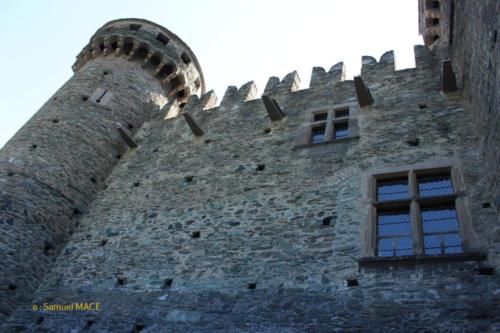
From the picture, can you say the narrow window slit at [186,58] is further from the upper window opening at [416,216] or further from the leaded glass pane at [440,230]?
the leaded glass pane at [440,230]

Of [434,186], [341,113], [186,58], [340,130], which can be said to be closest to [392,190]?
[434,186]

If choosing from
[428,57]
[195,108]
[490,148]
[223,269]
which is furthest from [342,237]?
[195,108]

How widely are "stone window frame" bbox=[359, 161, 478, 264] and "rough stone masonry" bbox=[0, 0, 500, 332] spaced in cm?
2

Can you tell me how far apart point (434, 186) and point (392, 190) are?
0.60 m

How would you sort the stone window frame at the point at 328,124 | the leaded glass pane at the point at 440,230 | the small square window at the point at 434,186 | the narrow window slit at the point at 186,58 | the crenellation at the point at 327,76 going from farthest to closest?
the narrow window slit at the point at 186,58, the crenellation at the point at 327,76, the stone window frame at the point at 328,124, the small square window at the point at 434,186, the leaded glass pane at the point at 440,230

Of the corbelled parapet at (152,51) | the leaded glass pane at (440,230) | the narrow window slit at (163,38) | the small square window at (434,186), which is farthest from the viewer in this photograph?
the narrow window slit at (163,38)

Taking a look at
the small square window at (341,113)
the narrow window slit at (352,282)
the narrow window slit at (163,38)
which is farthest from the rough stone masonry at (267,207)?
the narrow window slit at (163,38)

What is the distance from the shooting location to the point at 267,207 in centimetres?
813

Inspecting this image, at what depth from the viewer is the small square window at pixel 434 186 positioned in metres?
7.35

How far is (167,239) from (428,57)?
6.56m

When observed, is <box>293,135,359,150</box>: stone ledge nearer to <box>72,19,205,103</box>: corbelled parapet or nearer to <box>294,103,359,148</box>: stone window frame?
<box>294,103,359,148</box>: stone window frame

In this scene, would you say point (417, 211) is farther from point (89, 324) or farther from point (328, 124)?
point (89, 324)

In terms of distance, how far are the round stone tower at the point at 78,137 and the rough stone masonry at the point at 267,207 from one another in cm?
4

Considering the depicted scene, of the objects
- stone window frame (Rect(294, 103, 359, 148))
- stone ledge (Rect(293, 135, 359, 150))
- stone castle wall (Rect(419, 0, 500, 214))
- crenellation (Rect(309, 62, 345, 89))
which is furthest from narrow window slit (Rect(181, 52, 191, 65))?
stone castle wall (Rect(419, 0, 500, 214))
